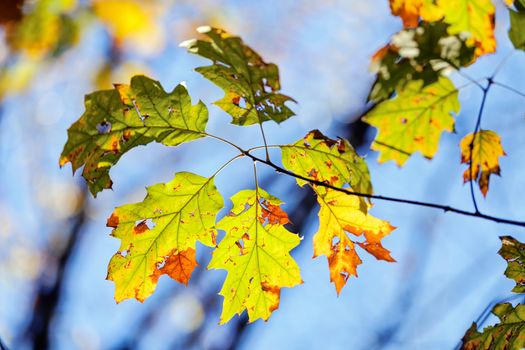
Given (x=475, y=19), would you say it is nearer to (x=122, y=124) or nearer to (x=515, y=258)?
(x=515, y=258)

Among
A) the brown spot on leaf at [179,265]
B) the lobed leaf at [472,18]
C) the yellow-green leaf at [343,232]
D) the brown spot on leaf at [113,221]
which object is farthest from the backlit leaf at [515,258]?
the brown spot on leaf at [113,221]

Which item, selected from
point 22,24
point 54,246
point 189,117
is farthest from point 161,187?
point 54,246

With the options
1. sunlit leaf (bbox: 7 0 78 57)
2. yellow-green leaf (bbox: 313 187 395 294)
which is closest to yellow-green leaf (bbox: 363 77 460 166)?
yellow-green leaf (bbox: 313 187 395 294)

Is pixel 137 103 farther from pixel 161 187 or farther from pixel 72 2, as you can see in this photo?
pixel 72 2

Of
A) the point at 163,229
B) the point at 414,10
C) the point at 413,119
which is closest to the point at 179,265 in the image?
Answer: the point at 163,229

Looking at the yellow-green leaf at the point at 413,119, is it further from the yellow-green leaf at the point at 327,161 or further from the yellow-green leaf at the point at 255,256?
the yellow-green leaf at the point at 255,256

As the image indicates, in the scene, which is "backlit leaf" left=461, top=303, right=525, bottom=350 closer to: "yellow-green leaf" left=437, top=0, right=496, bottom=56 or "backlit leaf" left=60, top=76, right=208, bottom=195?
"yellow-green leaf" left=437, top=0, right=496, bottom=56
